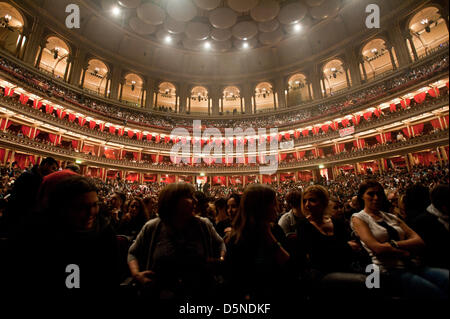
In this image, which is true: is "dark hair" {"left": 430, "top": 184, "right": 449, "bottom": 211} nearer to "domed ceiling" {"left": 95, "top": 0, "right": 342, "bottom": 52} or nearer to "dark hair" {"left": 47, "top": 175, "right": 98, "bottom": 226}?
"dark hair" {"left": 47, "top": 175, "right": 98, "bottom": 226}

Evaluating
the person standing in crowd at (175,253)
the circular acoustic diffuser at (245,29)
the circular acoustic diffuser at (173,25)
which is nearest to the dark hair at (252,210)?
the person standing in crowd at (175,253)

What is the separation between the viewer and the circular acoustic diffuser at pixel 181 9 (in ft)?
61.6

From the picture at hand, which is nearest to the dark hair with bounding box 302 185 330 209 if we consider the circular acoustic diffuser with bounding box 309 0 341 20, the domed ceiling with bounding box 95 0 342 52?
the domed ceiling with bounding box 95 0 342 52

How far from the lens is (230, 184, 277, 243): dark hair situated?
66.5 inches

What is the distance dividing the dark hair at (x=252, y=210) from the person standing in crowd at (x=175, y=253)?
35cm

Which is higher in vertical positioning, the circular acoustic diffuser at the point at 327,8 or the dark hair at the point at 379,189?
the circular acoustic diffuser at the point at 327,8

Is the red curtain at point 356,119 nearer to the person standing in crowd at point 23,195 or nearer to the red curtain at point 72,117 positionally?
the person standing in crowd at point 23,195

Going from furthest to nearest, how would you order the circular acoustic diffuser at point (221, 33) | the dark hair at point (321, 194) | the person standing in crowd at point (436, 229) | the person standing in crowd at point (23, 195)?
the circular acoustic diffuser at point (221, 33)
the person standing in crowd at point (23, 195)
the dark hair at point (321, 194)
the person standing in crowd at point (436, 229)

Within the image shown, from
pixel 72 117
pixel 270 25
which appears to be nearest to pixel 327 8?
pixel 270 25

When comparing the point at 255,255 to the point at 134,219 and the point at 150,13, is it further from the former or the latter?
the point at 150,13

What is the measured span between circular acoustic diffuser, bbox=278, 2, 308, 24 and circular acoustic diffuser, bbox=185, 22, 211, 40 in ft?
26.5

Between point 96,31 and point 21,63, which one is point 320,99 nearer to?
point 96,31

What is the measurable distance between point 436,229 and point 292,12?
2462 centimetres
